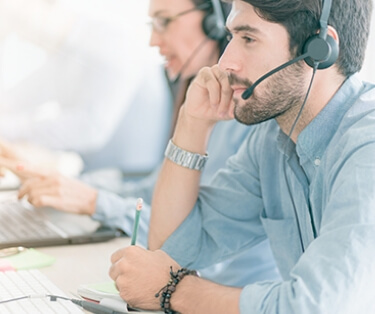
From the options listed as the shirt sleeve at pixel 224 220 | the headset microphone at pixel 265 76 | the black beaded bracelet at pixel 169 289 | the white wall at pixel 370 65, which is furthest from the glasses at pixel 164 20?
the black beaded bracelet at pixel 169 289

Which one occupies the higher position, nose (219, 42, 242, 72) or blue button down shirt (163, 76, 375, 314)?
nose (219, 42, 242, 72)

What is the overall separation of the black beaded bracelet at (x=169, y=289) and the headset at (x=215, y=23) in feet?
2.81

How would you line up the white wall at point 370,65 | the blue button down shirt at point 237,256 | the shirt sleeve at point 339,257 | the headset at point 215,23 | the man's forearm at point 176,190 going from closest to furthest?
the shirt sleeve at point 339,257
the man's forearm at point 176,190
the blue button down shirt at point 237,256
the headset at point 215,23
the white wall at point 370,65

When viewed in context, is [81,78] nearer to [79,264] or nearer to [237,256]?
[237,256]

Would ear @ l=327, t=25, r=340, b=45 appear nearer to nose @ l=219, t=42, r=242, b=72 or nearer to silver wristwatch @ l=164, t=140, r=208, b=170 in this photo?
nose @ l=219, t=42, r=242, b=72

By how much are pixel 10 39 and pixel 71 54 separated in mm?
250

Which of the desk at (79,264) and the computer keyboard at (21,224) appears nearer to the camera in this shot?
the desk at (79,264)

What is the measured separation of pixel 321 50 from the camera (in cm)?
115

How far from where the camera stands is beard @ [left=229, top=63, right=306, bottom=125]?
48.0 inches

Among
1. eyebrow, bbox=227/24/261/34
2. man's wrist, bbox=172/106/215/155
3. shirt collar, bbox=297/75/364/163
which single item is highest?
eyebrow, bbox=227/24/261/34

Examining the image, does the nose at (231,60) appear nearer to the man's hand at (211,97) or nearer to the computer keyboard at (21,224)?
the man's hand at (211,97)

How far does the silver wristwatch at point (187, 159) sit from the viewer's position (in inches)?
55.6

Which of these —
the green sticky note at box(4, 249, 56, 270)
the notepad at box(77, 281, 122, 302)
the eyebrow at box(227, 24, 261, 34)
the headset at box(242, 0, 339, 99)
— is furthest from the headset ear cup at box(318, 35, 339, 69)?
the green sticky note at box(4, 249, 56, 270)

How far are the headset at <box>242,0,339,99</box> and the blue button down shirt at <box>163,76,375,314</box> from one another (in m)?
0.09
